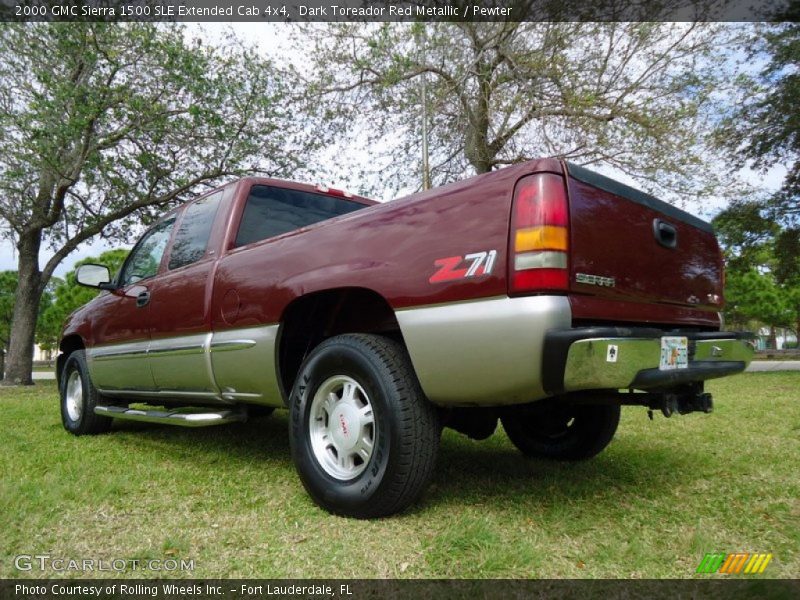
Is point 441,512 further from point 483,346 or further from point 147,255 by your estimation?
point 147,255

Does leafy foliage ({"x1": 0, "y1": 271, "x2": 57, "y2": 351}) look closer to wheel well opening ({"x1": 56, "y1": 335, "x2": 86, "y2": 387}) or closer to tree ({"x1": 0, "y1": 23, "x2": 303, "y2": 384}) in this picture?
tree ({"x1": 0, "y1": 23, "x2": 303, "y2": 384})

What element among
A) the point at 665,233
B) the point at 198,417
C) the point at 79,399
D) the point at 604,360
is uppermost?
the point at 665,233

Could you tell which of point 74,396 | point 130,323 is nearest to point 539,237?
point 130,323

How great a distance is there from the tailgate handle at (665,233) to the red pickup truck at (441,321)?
0.01 metres

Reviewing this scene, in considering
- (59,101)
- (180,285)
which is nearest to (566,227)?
(180,285)

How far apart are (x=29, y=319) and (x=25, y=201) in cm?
300

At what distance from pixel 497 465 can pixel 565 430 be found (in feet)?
1.84

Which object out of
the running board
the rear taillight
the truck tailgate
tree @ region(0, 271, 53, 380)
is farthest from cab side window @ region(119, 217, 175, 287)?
tree @ region(0, 271, 53, 380)

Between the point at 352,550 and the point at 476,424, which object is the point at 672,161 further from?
the point at 352,550

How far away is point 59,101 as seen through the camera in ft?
35.7

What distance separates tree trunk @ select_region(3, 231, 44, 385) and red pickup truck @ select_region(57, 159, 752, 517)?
12.5m

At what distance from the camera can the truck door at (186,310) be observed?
3619 mm

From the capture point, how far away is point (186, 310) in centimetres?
375

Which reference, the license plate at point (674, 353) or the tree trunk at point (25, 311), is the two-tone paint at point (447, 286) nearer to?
the license plate at point (674, 353)
